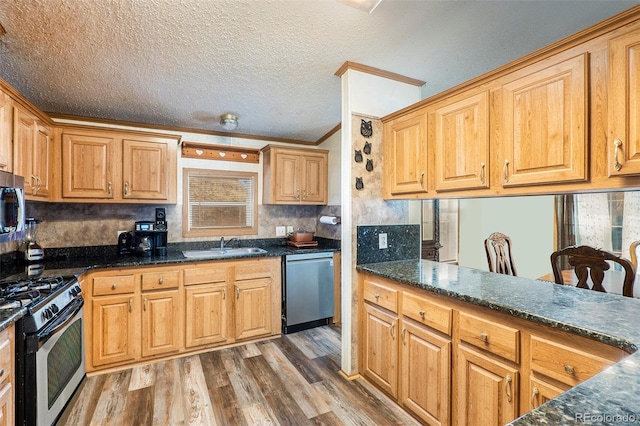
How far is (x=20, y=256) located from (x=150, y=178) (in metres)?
1.24

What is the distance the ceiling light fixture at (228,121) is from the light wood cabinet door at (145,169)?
0.62 m

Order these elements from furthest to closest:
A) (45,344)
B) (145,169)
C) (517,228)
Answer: (517,228) → (145,169) → (45,344)

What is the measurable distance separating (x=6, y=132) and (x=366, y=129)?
2451 mm

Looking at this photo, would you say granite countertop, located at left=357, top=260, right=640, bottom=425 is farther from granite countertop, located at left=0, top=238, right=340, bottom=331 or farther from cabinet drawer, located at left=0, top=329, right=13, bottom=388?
cabinet drawer, located at left=0, top=329, right=13, bottom=388

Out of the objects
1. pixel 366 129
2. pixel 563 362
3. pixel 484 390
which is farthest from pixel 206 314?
pixel 563 362

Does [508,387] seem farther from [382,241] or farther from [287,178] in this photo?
[287,178]

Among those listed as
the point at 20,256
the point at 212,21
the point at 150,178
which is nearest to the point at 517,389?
the point at 212,21

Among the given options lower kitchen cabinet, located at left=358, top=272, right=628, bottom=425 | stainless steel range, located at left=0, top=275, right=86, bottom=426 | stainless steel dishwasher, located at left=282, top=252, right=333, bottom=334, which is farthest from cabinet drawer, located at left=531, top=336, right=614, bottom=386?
stainless steel range, located at left=0, top=275, right=86, bottom=426

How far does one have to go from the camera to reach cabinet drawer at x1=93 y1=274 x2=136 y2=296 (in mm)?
2505

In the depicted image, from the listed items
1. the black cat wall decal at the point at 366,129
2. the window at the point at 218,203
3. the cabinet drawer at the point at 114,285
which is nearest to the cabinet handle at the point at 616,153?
the black cat wall decal at the point at 366,129

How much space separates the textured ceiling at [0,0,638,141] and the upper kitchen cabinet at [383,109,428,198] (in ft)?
1.57

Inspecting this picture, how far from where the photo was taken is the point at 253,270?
3.16 metres

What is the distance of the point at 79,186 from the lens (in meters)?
2.78

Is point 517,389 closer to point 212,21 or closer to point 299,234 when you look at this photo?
point 212,21
